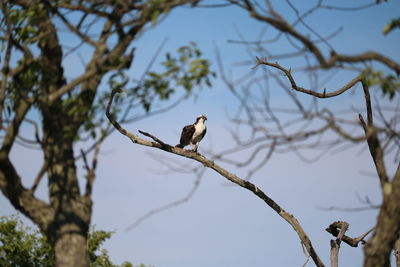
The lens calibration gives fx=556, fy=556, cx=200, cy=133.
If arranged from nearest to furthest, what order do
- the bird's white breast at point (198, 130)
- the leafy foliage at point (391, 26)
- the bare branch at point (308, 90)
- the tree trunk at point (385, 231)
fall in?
the leafy foliage at point (391, 26)
the tree trunk at point (385, 231)
the bare branch at point (308, 90)
the bird's white breast at point (198, 130)

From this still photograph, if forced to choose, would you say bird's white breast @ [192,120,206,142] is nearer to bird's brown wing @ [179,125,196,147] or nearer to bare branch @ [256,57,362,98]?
bird's brown wing @ [179,125,196,147]

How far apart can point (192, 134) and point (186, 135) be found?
0.21 metres

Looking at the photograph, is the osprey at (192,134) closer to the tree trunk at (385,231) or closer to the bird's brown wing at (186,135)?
the bird's brown wing at (186,135)

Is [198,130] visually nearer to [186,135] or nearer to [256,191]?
[186,135]

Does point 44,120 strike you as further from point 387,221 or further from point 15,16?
point 387,221

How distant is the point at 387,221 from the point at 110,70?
3.96 m

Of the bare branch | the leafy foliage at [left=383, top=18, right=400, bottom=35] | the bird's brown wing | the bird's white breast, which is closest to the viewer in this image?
the leafy foliage at [left=383, top=18, right=400, bottom=35]

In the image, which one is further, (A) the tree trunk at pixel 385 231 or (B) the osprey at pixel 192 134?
(B) the osprey at pixel 192 134

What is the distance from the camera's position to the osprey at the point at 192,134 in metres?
16.0

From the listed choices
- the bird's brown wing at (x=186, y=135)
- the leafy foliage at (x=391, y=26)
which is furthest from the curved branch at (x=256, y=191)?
the leafy foliage at (x=391, y=26)

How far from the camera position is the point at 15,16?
744 cm

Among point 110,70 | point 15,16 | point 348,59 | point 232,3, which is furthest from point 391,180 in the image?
point 15,16

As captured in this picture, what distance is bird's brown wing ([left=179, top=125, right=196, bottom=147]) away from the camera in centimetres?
1596

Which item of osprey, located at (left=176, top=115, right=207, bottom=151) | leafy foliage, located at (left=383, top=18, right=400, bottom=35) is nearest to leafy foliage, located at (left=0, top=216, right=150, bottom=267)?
osprey, located at (left=176, top=115, right=207, bottom=151)
